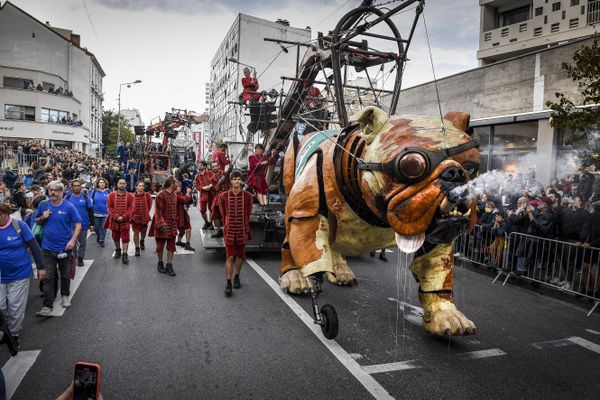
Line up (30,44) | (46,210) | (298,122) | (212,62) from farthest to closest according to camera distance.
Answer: (212,62), (30,44), (298,122), (46,210)

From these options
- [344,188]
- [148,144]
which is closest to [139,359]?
[344,188]

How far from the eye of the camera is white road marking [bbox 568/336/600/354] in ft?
14.4

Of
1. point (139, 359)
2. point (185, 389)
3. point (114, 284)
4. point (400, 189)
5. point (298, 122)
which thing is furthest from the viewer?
point (298, 122)

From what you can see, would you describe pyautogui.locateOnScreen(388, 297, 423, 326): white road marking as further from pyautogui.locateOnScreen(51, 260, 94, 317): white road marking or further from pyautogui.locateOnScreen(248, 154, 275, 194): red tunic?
pyautogui.locateOnScreen(51, 260, 94, 317): white road marking

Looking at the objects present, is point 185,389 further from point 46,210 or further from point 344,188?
point 46,210

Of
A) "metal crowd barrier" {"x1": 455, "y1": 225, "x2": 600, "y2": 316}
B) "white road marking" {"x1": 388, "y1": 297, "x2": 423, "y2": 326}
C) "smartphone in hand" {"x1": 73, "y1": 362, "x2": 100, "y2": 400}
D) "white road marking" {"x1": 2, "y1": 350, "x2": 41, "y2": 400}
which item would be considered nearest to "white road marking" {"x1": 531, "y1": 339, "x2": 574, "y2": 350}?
"white road marking" {"x1": 388, "y1": 297, "x2": 423, "y2": 326}

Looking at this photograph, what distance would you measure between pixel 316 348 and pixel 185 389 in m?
1.38

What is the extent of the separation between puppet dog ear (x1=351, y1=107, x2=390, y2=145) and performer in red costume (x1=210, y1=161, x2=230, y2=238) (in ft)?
14.0

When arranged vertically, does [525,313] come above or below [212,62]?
below

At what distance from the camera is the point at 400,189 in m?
3.14

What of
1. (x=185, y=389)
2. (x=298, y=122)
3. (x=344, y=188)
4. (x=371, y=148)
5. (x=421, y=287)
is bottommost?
(x=185, y=389)

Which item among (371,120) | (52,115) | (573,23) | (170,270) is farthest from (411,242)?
(52,115)

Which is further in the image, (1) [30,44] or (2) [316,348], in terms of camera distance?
(1) [30,44]

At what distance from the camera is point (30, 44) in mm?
34188
